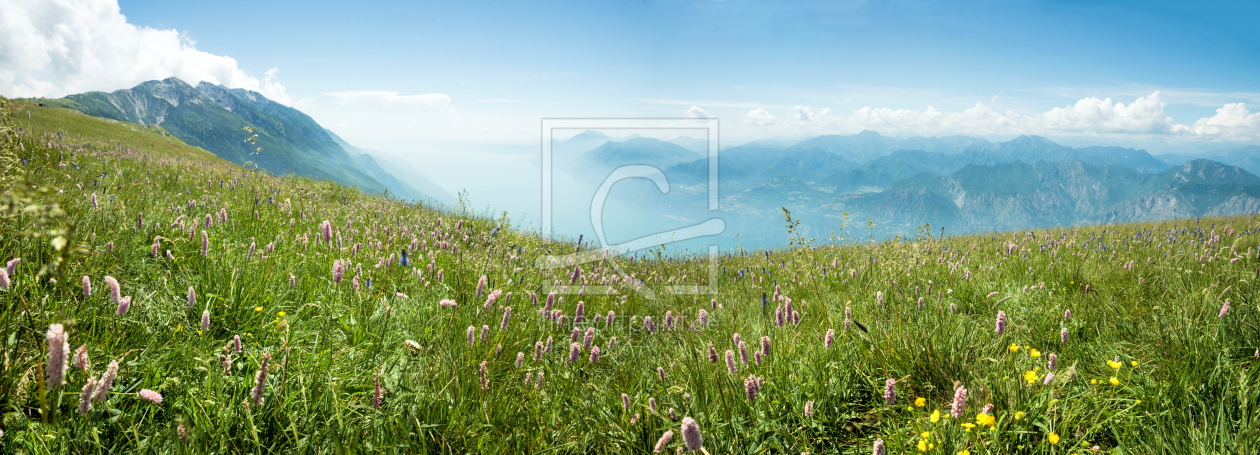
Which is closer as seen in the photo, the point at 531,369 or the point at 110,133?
the point at 531,369

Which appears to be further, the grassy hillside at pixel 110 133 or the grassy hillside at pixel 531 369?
the grassy hillside at pixel 110 133

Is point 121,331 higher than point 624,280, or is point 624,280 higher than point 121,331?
point 121,331

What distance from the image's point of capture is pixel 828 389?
2850mm

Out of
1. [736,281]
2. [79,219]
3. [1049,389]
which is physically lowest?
[736,281]

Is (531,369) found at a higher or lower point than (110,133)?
lower

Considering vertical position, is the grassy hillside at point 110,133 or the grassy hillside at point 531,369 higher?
the grassy hillside at point 110,133

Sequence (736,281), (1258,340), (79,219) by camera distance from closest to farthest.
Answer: (1258,340) < (79,219) < (736,281)

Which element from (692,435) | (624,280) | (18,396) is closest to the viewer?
(692,435)

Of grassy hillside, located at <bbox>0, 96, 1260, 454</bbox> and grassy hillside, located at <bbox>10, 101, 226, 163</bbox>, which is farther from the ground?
grassy hillside, located at <bbox>10, 101, 226, 163</bbox>

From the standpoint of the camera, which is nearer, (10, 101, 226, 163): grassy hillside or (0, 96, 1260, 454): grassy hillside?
(0, 96, 1260, 454): grassy hillside

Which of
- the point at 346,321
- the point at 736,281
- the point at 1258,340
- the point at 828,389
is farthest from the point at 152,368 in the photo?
the point at 736,281

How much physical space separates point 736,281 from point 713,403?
506 cm

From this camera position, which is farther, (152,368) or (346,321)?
(346,321)

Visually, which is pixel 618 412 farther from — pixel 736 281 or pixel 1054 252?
pixel 1054 252
